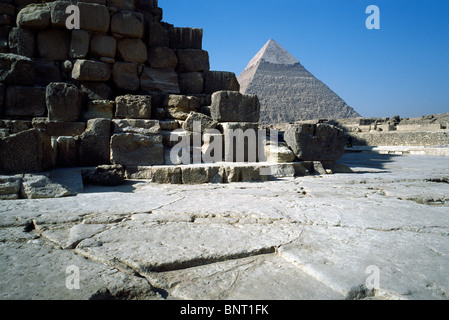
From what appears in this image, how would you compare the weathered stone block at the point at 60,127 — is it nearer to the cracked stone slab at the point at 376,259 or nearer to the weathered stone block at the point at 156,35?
the weathered stone block at the point at 156,35

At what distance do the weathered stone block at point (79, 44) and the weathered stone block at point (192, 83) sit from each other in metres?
2.45

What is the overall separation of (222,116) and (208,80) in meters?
2.84

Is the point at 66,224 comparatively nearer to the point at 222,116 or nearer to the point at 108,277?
the point at 108,277

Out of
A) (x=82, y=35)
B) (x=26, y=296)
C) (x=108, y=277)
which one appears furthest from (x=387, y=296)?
(x=82, y=35)

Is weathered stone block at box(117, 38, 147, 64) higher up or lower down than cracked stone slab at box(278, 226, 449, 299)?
higher up

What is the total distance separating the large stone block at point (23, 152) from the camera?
11.8ft

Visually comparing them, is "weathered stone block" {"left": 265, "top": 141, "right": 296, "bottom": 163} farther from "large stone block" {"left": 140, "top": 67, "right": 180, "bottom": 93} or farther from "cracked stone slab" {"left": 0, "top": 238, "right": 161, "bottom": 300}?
"cracked stone slab" {"left": 0, "top": 238, "right": 161, "bottom": 300}

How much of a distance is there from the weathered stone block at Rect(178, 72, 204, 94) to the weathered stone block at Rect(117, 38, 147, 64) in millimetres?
1165

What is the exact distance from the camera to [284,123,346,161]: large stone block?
5.74 m

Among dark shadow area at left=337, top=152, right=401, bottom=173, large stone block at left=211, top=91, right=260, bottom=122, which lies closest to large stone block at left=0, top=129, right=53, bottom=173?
large stone block at left=211, top=91, right=260, bottom=122

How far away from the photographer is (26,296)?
1239mm

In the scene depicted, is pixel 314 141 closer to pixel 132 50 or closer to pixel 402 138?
pixel 132 50

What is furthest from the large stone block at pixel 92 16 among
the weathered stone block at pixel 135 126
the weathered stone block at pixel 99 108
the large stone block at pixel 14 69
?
the weathered stone block at pixel 135 126
